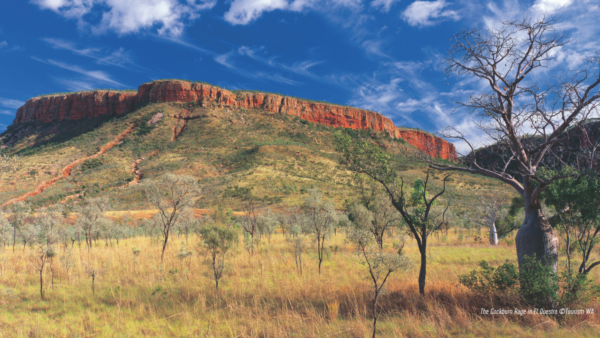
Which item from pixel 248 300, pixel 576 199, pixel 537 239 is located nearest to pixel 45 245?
pixel 248 300

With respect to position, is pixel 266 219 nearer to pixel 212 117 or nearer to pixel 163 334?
pixel 163 334

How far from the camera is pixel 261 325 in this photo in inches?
211

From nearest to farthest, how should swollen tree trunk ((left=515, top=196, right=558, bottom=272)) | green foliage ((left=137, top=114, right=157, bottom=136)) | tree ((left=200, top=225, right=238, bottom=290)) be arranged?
1. swollen tree trunk ((left=515, top=196, right=558, bottom=272))
2. tree ((left=200, top=225, right=238, bottom=290))
3. green foliage ((left=137, top=114, right=157, bottom=136))

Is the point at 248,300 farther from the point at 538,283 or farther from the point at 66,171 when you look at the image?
the point at 66,171

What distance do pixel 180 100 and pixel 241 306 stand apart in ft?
324

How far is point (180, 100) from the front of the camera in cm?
9069

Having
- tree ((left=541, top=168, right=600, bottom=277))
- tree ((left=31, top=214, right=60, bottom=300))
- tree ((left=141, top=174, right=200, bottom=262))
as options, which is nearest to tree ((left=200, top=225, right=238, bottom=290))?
tree ((left=31, top=214, right=60, bottom=300))

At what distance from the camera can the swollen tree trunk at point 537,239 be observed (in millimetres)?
5340

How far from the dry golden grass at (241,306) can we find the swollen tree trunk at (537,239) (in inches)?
46.8

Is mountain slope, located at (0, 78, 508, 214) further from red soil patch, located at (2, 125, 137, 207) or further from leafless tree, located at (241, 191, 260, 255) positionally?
leafless tree, located at (241, 191, 260, 255)

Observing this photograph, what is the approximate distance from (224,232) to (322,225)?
5.56 metres

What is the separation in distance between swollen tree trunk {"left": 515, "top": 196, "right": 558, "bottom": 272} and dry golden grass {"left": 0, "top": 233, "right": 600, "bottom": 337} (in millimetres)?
1188

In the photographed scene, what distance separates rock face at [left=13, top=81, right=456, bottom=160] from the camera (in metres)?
92.2

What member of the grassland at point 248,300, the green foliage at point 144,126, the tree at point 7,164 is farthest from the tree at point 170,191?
the green foliage at point 144,126
